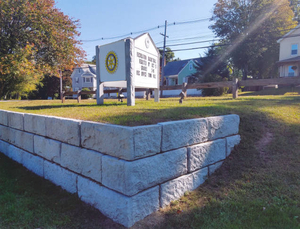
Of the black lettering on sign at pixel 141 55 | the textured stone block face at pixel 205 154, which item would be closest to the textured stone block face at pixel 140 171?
the textured stone block face at pixel 205 154

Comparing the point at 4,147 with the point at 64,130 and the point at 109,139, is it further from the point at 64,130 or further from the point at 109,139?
the point at 109,139

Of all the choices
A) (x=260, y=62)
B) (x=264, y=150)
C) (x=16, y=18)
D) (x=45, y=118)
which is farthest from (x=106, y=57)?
(x=260, y=62)

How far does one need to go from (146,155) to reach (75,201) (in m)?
1.45

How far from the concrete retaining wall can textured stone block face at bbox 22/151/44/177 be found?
0.14 feet

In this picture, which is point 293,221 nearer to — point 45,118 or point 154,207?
point 154,207

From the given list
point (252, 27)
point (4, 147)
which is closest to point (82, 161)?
point (4, 147)

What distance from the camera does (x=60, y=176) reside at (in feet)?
12.4

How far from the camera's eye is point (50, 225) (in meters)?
2.71

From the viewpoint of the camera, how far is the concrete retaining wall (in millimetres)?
2605

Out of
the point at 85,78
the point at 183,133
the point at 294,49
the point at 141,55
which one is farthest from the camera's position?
the point at 85,78

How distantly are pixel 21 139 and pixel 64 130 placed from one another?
6.95 ft

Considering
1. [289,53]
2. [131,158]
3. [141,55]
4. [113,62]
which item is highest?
[289,53]

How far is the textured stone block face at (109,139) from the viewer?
2.54 meters

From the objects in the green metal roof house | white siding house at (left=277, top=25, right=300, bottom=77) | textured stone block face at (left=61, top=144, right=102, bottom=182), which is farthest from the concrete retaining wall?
the green metal roof house
